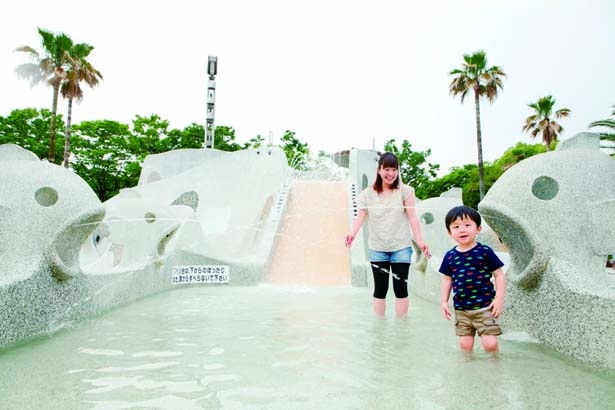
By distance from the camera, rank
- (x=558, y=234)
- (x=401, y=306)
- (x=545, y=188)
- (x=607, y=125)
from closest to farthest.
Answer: (x=558, y=234), (x=545, y=188), (x=401, y=306), (x=607, y=125)

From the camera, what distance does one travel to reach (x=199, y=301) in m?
6.21

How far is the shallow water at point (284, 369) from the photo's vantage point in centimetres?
236

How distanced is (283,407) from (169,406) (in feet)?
1.94

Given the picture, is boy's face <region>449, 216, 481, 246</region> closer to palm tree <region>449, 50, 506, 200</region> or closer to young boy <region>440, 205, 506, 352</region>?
young boy <region>440, 205, 506, 352</region>

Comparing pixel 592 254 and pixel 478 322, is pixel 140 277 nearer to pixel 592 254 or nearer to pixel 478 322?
pixel 478 322

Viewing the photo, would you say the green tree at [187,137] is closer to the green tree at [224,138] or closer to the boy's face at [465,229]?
the green tree at [224,138]

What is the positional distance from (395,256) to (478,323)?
4.05 feet

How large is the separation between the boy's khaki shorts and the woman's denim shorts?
1052 mm

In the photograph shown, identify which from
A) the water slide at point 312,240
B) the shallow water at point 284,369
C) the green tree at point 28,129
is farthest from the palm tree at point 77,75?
the shallow water at point 284,369

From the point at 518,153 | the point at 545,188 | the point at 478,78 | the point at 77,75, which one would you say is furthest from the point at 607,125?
the point at 77,75

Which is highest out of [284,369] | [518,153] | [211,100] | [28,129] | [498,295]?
[211,100]

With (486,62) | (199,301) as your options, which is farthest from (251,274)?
(486,62)

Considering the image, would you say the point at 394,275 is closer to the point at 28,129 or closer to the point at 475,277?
the point at 475,277

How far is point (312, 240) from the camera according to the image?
37.8 ft
